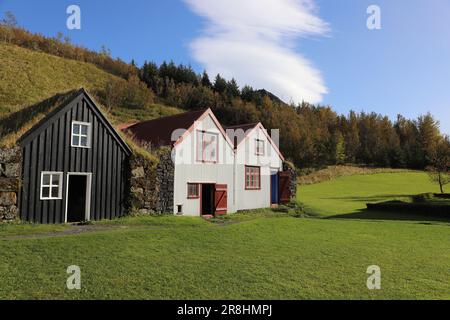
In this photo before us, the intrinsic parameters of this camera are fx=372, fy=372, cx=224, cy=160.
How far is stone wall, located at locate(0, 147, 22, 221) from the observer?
14797 millimetres

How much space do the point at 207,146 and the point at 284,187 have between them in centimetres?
899

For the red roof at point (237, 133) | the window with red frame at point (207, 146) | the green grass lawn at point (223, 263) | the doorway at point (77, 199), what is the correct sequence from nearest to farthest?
1. the green grass lawn at point (223, 263)
2. the doorway at point (77, 199)
3. the window with red frame at point (207, 146)
4. the red roof at point (237, 133)

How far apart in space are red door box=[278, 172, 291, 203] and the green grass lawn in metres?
14.4

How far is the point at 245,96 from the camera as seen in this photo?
10744 cm

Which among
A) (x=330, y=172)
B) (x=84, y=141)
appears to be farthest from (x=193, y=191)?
(x=330, y=172)

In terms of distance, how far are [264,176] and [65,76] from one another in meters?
78.4

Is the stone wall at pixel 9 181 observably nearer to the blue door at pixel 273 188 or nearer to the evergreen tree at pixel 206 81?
the blue door at pixel 273 188

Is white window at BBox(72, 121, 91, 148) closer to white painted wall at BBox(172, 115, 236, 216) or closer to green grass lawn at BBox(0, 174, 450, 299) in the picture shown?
green grass lawn at BBox(0, 174, 450, 299)

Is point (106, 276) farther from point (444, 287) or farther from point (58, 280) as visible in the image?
point (444, 287)

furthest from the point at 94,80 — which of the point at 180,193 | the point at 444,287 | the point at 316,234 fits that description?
the point at 444,287

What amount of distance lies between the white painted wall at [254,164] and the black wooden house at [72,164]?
9.89 m

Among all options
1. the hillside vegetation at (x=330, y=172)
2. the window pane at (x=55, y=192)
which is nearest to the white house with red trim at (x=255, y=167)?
the window pane at (x=55, y=192)

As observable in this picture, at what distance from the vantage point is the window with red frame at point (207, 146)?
77.9ft

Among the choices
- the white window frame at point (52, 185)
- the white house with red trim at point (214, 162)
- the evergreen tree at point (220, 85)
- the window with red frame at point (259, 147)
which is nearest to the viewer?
the white window frame at point (52, 185)
